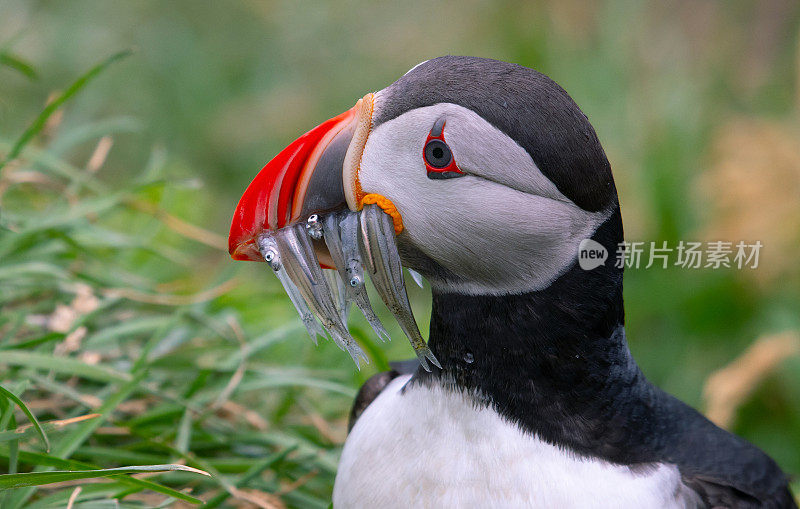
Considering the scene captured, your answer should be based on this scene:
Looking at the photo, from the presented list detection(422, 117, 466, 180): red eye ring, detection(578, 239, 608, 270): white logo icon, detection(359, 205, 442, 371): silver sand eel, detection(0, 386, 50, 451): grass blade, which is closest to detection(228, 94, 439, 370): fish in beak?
detection(359, 205, 442, 371): silver sand eel

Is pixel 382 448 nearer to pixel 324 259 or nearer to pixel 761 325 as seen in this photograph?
pixel 324 259

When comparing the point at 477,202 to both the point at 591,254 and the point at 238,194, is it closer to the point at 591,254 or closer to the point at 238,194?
the point at 591,254

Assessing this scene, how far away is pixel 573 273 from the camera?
1983 mm

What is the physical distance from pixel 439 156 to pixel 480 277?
308mm

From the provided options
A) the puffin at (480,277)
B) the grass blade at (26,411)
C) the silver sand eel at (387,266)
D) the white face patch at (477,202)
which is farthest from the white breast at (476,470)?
the grass blade at (26,411)

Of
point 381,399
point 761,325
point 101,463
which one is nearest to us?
point 381,399

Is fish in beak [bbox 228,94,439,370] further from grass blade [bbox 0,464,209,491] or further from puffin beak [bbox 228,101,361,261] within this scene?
grass blade [bbox 0,464,209,491]

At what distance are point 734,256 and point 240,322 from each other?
2.96m

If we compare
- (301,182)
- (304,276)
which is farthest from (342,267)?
(301,182)

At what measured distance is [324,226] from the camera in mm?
1968

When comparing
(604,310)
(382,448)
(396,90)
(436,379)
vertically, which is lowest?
(382,448)

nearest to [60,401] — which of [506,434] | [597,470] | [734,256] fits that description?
[506,434]

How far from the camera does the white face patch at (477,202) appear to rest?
1.83 metres

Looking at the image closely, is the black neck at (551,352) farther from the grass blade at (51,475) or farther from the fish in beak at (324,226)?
the grass blade at (51,475)
